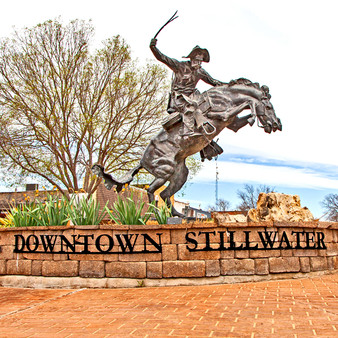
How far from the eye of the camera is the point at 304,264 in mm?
7207

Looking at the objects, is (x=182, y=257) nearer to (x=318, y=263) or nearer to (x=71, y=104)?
(x=318, y=263)

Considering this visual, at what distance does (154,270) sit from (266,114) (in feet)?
13.9

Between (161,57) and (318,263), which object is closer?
(318,263)

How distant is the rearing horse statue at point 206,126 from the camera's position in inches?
331

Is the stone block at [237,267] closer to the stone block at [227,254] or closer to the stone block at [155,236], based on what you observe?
the stone block at [227,254]

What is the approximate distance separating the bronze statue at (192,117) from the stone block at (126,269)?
66.2 inches

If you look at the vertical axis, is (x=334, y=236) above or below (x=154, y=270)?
above

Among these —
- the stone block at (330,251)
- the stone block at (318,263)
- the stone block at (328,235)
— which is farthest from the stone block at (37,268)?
the stone block at (328,235)

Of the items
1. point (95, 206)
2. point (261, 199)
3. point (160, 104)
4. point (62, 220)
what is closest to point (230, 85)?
point (261, 199)

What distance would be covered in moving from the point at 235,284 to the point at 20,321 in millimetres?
3441

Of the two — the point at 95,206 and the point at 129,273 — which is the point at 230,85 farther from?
the point at 129,273

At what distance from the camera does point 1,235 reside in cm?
790

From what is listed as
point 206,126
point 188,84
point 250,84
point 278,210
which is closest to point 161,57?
point 188,84

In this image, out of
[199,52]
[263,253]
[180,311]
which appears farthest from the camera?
[199,52]
